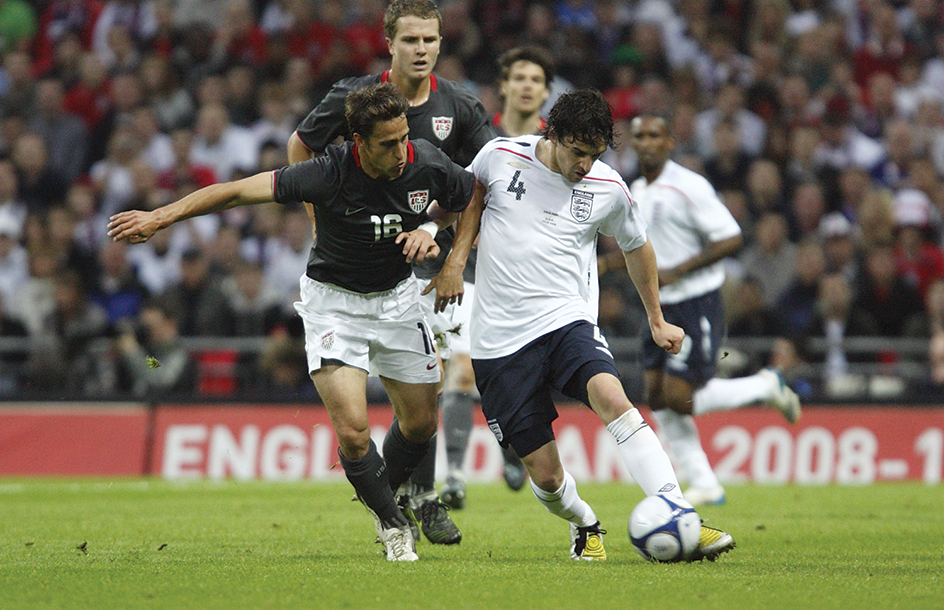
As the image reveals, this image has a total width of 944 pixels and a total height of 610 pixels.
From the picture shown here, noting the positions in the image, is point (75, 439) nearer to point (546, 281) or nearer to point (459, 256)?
point (459, 256)

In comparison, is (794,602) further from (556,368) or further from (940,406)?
(940,406)

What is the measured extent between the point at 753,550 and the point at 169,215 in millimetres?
3354

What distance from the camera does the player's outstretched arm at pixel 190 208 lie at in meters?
5.50

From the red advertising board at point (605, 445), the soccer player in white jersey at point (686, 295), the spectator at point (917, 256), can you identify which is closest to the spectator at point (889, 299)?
the spectator at point (917, 256)

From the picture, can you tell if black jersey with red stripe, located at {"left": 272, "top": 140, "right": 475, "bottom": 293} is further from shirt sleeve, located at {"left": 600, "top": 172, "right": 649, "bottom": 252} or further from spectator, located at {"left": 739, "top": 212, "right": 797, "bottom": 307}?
spectator, located at {"left": 739, "top": 212, "right": 797, "bottom": 307}

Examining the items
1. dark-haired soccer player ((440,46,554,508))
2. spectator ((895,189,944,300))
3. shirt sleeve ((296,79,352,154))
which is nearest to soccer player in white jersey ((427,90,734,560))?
shirt sleeve ((296,79,352,154))

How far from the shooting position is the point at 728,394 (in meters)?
9.52

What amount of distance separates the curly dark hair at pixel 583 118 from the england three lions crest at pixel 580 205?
12.6 inches

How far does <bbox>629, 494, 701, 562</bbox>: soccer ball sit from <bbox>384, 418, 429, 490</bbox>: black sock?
1.54 metres

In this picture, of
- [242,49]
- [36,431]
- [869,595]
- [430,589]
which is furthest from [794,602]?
[242,49]

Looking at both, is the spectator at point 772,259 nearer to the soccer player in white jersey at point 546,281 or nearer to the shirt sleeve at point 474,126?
the shirt sleeve at point 474,126

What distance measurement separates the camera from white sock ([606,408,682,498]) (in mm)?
5668

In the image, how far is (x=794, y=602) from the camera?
15.3ft

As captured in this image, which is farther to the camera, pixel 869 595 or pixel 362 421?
pixel 362 421
